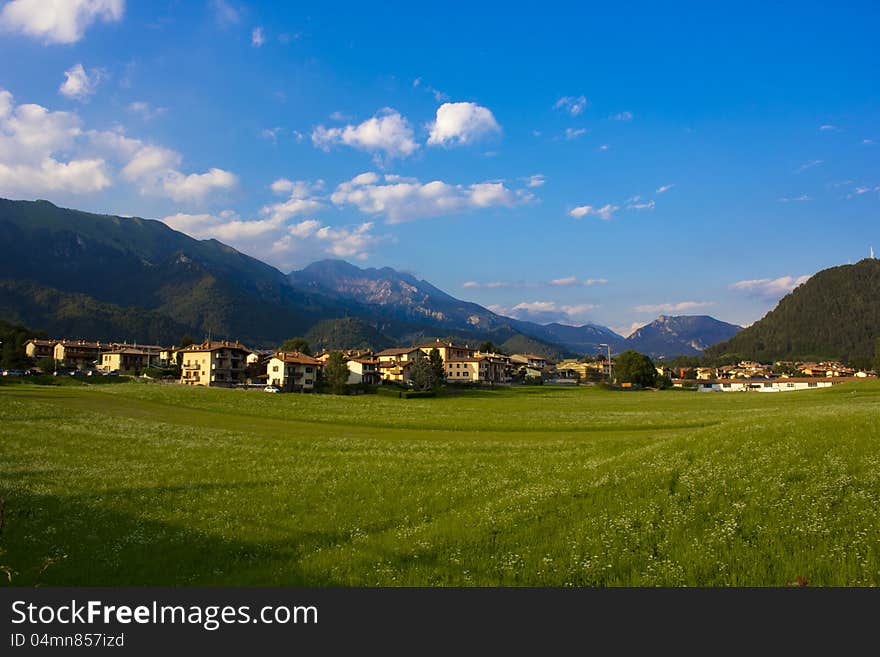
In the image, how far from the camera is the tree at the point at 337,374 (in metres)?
114

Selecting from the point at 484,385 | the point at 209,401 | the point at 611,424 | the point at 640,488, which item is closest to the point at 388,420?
the point at 611,424

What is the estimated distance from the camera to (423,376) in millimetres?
121938

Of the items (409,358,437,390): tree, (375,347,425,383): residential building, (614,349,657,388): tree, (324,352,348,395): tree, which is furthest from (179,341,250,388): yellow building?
(614,349,657,388): tree

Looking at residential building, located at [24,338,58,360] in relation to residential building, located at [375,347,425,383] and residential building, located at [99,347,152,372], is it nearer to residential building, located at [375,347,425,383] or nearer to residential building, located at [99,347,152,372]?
residential building, located at [99,347,152,372]

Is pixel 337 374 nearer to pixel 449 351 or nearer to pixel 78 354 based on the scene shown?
pixel 449 351

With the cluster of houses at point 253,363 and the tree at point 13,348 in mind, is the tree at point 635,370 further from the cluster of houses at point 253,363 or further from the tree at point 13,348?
the tree at point 13,348

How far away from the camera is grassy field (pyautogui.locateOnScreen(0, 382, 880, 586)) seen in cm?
1359

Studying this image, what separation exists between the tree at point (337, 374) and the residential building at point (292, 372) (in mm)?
12044

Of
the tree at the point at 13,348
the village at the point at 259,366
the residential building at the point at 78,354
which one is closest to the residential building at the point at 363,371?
the village at the point at 259,366

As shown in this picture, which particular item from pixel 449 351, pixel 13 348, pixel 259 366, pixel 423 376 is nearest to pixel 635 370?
pixel 449 351

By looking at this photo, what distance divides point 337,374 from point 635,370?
9733cm

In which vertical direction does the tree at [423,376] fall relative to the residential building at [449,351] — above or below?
below

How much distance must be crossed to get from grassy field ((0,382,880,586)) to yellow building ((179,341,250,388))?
106980 mm

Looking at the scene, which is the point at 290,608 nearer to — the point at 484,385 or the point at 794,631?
the point at 794,631
